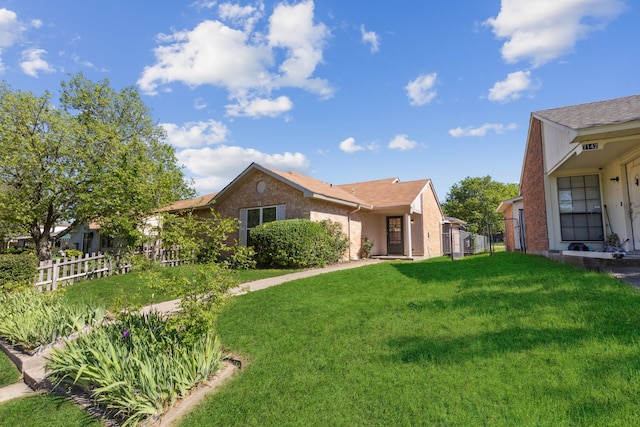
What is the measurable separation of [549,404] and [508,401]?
12.2 inches

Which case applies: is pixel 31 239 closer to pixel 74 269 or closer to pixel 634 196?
pixel 74 269

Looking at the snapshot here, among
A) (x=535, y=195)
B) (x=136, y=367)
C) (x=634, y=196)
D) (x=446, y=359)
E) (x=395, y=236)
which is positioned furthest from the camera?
(x=395, y=236)

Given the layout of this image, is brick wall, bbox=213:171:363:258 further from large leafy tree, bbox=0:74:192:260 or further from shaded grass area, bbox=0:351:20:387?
shaded grass area, bbox=0:351:20:387

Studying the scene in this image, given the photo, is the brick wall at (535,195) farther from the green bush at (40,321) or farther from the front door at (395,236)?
the green bush at (40,321)

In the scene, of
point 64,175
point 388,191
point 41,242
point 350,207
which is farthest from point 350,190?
point 41,242

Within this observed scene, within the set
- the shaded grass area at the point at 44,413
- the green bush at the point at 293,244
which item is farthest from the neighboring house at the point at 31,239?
the shaded grass area at the point at 44,413

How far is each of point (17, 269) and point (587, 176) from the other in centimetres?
1765

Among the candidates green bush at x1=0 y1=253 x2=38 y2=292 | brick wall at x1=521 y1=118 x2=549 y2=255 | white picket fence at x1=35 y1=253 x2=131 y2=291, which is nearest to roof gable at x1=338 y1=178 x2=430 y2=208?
brick wall at x1=521 y1=118 x2=549 y2=255

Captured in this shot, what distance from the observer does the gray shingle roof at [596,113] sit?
688 cm

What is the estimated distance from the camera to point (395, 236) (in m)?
19.3

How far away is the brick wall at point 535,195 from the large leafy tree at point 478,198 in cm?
3943

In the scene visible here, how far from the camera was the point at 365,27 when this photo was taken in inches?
420

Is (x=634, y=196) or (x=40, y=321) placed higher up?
(x=634, y=196)

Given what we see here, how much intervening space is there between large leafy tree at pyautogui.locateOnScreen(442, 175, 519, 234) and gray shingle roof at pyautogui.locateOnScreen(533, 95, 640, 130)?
42.3 m
